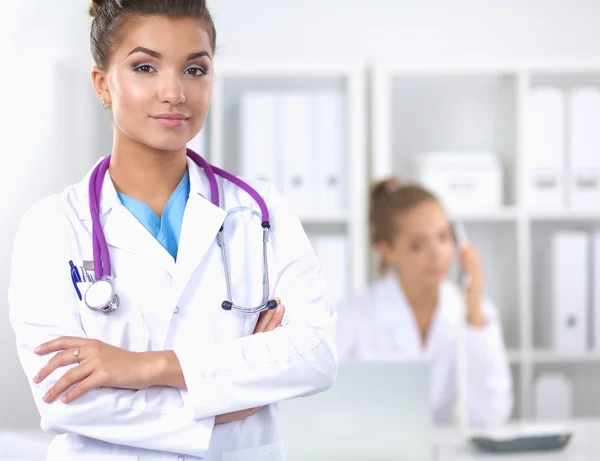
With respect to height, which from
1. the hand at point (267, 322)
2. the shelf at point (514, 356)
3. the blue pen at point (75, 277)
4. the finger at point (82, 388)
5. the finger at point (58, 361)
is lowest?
the shelf at point (514, 356)

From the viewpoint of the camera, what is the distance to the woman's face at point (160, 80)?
4.10ft

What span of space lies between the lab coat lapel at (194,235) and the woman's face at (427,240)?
1672 millimetres

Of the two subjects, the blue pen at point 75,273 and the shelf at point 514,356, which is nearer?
the blue pen at point 75,273

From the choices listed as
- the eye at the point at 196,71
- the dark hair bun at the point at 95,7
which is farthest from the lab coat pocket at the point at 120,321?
the dark hair bun at the point at 95,7

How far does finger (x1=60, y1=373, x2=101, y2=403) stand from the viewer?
1.19 meters

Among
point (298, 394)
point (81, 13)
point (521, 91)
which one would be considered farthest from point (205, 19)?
point (81, 13)

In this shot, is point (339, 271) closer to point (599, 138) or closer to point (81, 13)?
point (599, 138)

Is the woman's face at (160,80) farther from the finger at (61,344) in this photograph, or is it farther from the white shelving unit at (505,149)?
the white shelving unit at (505,149)

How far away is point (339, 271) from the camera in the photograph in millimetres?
3230

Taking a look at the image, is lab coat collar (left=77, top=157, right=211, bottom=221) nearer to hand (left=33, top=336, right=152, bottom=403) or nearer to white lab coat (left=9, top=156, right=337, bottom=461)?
white lab coat (left=9, top=156, right=337, bottom=461)

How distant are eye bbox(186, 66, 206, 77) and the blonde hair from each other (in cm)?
175

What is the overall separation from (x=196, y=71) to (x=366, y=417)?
86cm

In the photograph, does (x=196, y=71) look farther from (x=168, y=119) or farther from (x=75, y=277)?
(x=75, y=277)

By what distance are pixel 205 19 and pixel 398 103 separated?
2572 mm
